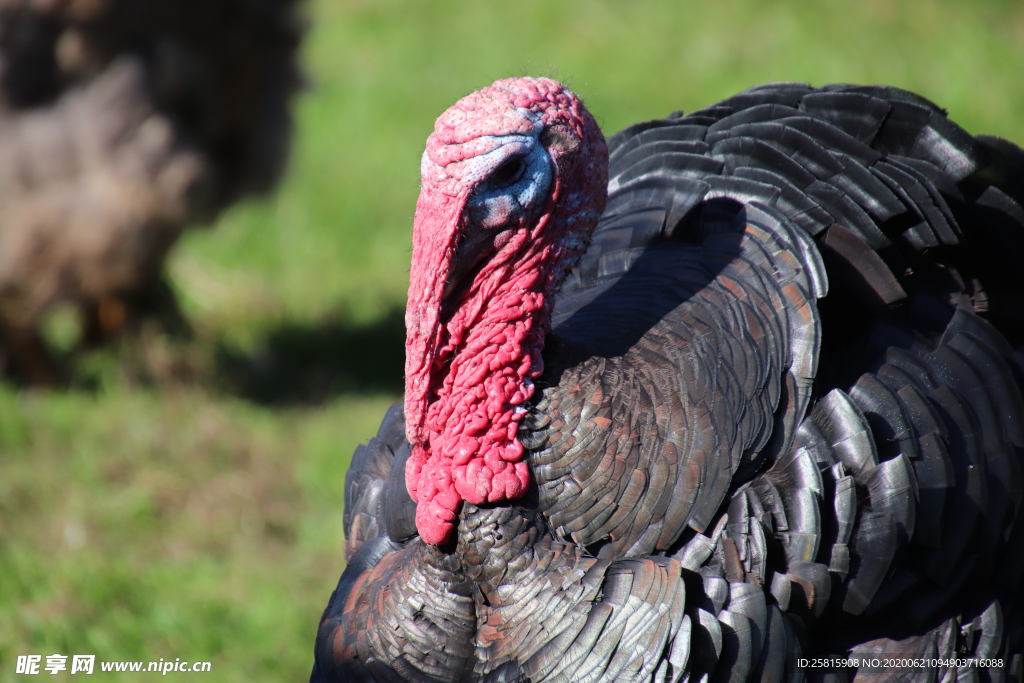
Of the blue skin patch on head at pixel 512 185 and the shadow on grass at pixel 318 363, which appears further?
the shadow on grass at pixel 318 363

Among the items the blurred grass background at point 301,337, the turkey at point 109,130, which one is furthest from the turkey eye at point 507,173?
the turkey at point 109,130

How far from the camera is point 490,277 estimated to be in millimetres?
2018

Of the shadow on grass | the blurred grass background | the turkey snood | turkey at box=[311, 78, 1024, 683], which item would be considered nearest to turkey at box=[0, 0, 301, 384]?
the blurred grass background

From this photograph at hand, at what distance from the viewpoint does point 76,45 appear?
4574 mm

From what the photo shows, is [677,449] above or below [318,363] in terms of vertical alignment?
below

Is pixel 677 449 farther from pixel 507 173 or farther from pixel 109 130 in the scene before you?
pixel 109 130

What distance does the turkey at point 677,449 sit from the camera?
6.47 feet

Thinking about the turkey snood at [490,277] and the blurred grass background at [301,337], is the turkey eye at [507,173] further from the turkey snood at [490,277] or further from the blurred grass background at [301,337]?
the blurred grass background at [301,337]

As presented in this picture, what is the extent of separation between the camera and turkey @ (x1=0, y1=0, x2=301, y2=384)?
4.60 metres

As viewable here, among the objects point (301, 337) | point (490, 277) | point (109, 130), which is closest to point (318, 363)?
point (301, 337)

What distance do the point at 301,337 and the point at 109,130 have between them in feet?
5.20

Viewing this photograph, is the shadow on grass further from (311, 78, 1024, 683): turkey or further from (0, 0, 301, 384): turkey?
(311, 78, 1024, 683): turkey

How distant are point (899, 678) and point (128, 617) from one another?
2763 mm

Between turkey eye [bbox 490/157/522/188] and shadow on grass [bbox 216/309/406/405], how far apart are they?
133 inches
